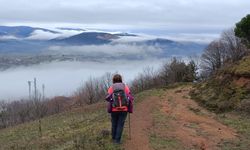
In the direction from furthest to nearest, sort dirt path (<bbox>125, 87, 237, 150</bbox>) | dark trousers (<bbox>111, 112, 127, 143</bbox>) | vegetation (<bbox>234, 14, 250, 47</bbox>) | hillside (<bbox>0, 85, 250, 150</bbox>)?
vegetation (<bbox>234, 14, 250, 47</bbox>), dirt path (<bbox>125, 87, 237, 150</bbox>), hillside (<bbox>0, 85, 250, 150</bbox>), dark trousers (<bbox>111, 112, 127, 143</bbox>)

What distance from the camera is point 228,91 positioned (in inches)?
990

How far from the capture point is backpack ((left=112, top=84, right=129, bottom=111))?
1305cm

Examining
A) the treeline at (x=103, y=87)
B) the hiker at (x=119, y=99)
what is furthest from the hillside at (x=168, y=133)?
the treeline at (x=103, y=87)

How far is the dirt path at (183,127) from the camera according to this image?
14.4m

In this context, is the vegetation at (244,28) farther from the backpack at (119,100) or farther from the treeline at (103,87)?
the backpack at (119,100)

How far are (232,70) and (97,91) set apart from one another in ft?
189

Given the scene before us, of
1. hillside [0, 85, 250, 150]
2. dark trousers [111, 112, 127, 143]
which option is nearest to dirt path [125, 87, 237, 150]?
hillside [0, 85, 250, 150]

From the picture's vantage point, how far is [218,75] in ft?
94.4

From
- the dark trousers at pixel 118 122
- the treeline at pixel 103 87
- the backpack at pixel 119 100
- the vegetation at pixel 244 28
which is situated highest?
the vegetation at pixel 244 28

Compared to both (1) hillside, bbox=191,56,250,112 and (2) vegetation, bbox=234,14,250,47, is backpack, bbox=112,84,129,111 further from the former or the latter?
(2) vegetation, bbox=234,14,250,47

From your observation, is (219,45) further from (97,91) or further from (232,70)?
(232,70)

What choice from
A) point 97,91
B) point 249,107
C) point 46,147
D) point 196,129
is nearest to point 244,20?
point 249,107

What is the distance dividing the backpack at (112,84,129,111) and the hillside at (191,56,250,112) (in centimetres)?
1032

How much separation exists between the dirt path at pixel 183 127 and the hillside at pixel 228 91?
109cm
